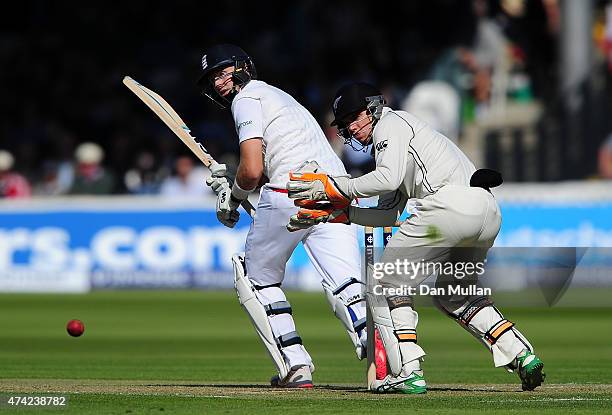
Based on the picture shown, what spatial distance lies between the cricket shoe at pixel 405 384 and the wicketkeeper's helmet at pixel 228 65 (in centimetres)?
223

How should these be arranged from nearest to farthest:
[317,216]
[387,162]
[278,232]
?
[387,162] → [317,216] → [278,232]

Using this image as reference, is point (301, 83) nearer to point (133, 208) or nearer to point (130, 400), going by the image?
point (133, 208)

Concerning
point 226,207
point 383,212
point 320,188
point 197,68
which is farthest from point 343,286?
point 197,68

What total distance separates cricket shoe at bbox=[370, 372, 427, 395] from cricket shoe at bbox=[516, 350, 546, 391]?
0.61m

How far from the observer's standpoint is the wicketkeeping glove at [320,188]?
9133 millimetres

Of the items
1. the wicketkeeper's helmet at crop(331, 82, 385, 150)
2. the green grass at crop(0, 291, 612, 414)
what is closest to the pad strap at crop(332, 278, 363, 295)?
the green grass at crop(0, 291, 612, 414)

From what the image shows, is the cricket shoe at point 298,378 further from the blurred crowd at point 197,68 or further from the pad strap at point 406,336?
the blurred crowd at point 197,68

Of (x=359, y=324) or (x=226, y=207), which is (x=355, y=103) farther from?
(x=359, y=324)

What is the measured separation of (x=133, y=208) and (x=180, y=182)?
1.95 m

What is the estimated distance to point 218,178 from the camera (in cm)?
1050

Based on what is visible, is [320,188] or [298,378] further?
[298,378]

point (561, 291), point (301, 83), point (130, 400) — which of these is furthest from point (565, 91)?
point (130, 400)

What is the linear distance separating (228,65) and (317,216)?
1393 mm

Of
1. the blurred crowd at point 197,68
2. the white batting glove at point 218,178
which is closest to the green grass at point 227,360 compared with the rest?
the white batting glove at point 218,178
